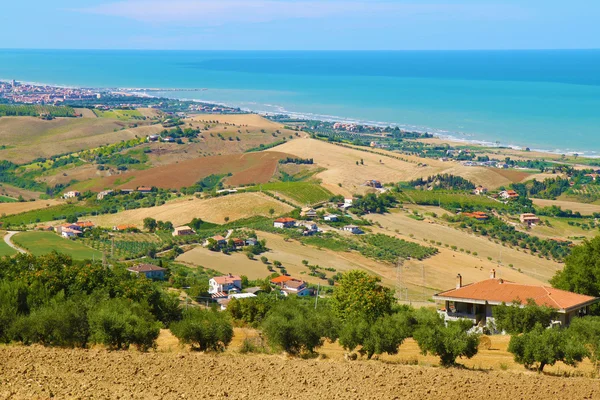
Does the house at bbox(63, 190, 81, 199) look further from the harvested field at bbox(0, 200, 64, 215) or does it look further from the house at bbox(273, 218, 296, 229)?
the house at bbox(273, 218, 296, 229)

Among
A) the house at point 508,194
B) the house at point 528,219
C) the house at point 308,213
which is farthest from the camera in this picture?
the house at point 508,194

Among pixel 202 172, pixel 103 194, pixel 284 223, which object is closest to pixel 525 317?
pixel 284 223

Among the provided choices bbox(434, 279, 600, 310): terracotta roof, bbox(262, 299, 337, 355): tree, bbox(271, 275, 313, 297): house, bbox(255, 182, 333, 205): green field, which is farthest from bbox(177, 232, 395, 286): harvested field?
bbox(262, 299, 337, 355): tree

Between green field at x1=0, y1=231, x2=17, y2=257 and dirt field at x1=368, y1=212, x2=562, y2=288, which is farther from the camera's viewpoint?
green field at x1=0, y1=231, x2=17, y2=257

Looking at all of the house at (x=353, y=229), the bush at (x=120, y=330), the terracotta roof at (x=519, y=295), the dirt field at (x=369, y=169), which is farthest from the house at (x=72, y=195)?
the bush at (x=120, y=330)

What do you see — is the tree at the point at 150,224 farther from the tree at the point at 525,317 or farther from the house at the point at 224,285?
the tree at the point at 525,317

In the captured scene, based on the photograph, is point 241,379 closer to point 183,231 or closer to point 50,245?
point 50,245
